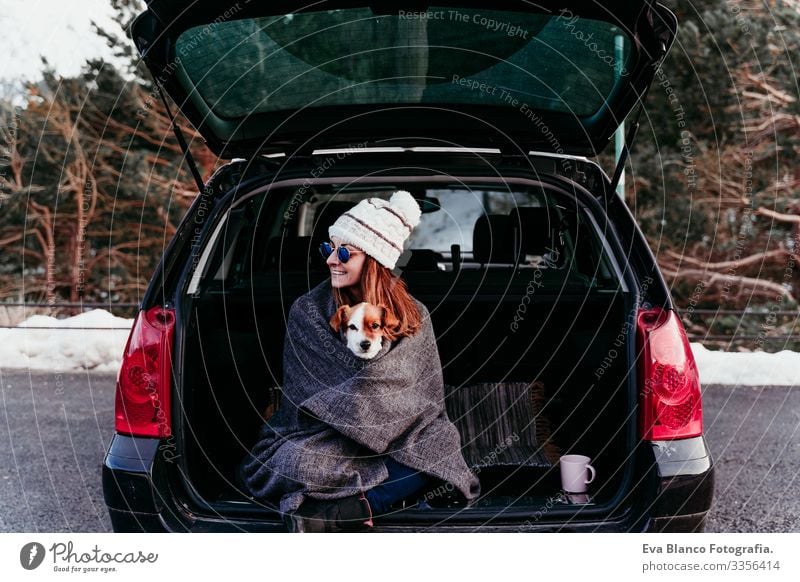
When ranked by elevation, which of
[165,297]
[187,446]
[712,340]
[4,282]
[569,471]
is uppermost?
[165,297]

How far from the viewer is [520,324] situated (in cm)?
335

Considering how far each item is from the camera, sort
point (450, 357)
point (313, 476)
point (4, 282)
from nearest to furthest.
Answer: point (313, 476) → point (450, 357) → point (4, 282)

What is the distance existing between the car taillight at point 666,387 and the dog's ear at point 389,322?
80 cm

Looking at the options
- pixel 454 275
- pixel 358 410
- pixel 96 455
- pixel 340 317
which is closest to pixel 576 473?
pixel 358 410

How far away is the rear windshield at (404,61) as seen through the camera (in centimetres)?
271

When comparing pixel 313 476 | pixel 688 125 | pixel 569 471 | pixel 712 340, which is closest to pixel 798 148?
pixel 688 125

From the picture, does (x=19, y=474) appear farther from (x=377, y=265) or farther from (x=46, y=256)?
(x=46, y=256)

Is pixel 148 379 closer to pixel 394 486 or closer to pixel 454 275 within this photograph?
pixel 394 486

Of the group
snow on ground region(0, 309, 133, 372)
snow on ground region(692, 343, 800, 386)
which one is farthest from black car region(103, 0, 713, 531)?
snow on ground region(0, 309, 133, 372)

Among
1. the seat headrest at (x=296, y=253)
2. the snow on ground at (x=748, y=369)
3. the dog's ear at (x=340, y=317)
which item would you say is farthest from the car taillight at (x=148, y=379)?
the snow on ground at (x=748, y=369)

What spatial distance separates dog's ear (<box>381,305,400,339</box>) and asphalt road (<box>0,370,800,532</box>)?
7.05 ft

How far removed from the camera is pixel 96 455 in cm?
494

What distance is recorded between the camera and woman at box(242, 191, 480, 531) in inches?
93.5

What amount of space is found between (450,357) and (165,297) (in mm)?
1353
